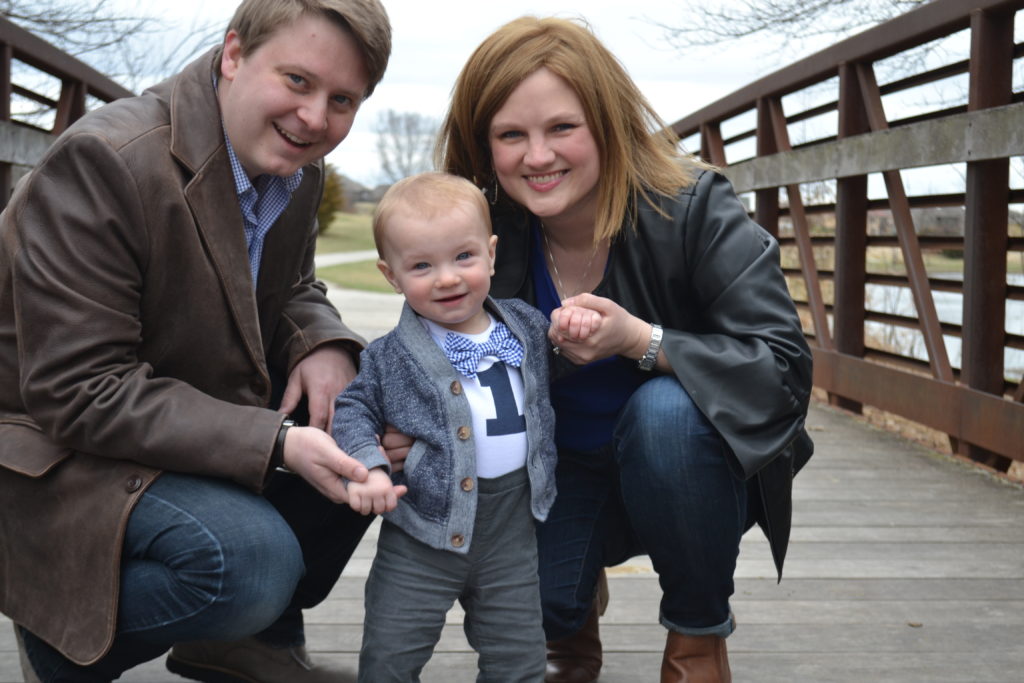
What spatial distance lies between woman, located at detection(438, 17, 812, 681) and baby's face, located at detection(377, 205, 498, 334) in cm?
19

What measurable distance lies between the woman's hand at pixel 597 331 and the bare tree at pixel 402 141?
8204cm

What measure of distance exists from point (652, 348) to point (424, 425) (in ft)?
1.64

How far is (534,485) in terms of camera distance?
2275mm

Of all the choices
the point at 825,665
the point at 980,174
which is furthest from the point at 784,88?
the point at 825,665

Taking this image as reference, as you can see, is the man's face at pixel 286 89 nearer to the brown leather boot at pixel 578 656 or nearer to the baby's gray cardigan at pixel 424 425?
the baby's gray cardigan at pixel 424 425

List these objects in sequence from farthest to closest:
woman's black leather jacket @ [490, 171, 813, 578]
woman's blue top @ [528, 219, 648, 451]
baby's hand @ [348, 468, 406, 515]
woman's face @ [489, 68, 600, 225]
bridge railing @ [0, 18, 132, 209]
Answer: bridge railing @ [0, 18, 132, 209] < woman's blue top @ [528, 219, 648, 451] < woman's face @ [489, 68, 600, 225] < woman's black leather jacket @ [490, 171, 813, 578] < baby's hand @ [348, 468, 406, 515]

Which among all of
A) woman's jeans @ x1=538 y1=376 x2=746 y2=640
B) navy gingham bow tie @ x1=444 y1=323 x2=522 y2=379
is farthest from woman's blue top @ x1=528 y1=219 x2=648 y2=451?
navy gingham bow tie @ x1=444 y1=323 x2=522 y2=379

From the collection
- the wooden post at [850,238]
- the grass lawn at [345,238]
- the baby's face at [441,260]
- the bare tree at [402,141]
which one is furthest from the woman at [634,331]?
the bare tree at [402,141]

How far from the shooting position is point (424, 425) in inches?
87.0

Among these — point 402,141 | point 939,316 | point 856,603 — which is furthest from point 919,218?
point 402,141

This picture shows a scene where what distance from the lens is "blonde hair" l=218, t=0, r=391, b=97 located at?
87.7 inches

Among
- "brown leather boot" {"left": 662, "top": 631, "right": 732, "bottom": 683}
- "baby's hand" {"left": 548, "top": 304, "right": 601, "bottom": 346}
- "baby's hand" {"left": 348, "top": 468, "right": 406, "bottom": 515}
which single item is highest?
"baby's hand" {"left": 548, "top": 304, "right": 601, "bottom": 346}

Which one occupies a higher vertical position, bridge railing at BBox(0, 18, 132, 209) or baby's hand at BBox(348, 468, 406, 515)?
bridge railing at BBox(0, 18, 132, 209)

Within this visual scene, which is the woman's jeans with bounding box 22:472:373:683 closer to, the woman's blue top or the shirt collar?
the shirt collar
